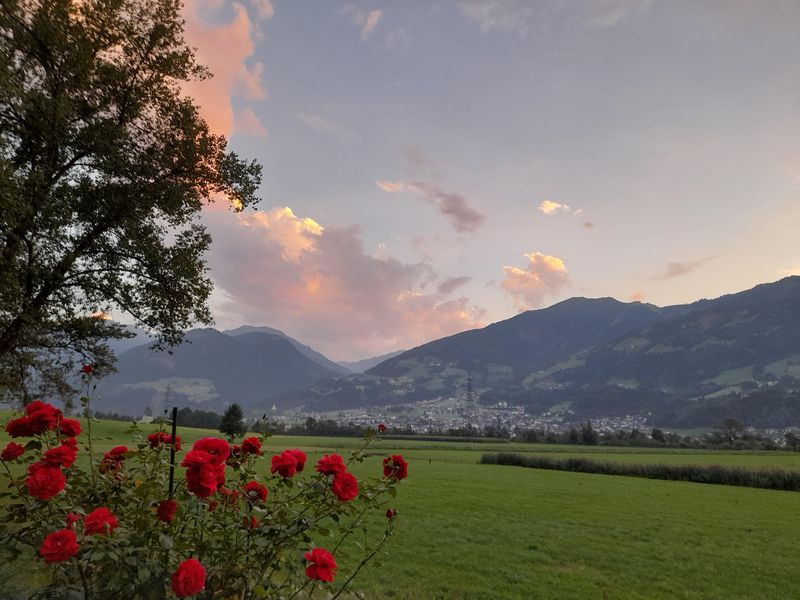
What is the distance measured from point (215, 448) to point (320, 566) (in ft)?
3.91

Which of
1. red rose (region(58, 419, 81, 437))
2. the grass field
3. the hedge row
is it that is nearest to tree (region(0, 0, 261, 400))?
the grass field

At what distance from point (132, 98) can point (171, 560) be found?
16.0m

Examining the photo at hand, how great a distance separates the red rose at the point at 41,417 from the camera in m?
3.96

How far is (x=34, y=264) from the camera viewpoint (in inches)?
552

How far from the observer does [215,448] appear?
12.0 feet

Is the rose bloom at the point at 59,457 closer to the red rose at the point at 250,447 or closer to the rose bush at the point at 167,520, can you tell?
the rose bush at the point at 167,520

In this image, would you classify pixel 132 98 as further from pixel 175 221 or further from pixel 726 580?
pixel 726 580

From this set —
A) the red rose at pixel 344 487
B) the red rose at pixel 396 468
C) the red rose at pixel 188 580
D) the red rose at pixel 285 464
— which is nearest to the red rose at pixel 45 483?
the red rose at pixel 188 580

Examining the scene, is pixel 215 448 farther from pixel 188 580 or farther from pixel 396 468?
pixel 396 468

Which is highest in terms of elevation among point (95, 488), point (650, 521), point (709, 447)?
point (95, 488)

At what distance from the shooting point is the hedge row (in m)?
45.3

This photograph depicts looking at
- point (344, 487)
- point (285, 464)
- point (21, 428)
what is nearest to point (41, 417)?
point (21, 428)

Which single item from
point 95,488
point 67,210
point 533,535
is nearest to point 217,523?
point 95,488

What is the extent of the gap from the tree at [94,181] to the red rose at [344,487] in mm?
11674
